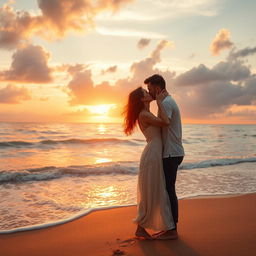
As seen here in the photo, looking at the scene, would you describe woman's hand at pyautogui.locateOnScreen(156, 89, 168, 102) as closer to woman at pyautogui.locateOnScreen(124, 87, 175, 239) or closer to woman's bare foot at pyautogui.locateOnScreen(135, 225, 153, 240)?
woman at pyautogui.locateOnScreen(124, 87, 175, 239)

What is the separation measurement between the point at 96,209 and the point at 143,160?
7.99 ft

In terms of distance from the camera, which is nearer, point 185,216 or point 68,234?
point 68,234

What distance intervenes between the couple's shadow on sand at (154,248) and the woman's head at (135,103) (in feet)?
5.34

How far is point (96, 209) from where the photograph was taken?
634 cm

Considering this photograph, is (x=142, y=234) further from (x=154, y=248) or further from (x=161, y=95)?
(x=161, y=95)

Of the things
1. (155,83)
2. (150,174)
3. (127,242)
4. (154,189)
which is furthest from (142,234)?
(155,83)

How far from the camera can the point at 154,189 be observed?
4355 mm

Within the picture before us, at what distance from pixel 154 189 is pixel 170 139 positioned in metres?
0.75

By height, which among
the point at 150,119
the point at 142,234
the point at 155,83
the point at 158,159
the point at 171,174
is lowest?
the point at 142,234

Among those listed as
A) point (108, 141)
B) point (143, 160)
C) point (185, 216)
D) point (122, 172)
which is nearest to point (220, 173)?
point (122, 172)

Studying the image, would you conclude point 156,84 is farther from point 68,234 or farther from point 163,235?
point 68,234

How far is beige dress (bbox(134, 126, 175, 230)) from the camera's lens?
4340 mm

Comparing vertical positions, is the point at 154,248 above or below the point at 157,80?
below

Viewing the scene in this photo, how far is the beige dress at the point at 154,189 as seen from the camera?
171 inches
